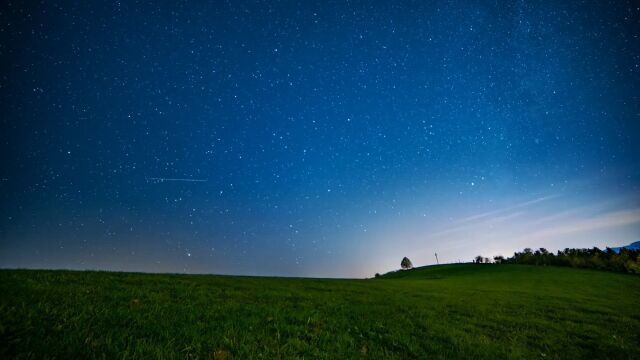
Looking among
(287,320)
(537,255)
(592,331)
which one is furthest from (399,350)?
(537,255)

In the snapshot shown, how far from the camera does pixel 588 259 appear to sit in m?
79.8

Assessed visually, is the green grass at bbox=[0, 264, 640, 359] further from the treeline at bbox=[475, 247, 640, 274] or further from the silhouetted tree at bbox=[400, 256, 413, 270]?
the silhouetted tree at bbox=[400, 256, 413, 270]

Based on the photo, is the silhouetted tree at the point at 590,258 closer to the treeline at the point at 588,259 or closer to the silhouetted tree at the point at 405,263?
the treeline at the point at 588,259

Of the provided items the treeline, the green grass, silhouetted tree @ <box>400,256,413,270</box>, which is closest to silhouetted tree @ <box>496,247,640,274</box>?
the treeline

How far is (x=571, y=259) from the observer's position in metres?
82.9

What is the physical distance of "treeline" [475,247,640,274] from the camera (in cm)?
7000

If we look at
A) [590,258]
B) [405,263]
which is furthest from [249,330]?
[405,263]

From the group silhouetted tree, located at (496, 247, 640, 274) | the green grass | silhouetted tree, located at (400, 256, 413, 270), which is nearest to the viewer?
the green grass

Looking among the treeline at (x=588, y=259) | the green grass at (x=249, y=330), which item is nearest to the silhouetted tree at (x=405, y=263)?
the treeline at (x=588, y=259)

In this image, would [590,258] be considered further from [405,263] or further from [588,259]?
[405,263]

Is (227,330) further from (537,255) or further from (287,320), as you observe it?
(537,255)

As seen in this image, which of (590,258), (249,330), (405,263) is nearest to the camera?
(249,330)

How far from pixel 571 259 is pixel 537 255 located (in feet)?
47.6

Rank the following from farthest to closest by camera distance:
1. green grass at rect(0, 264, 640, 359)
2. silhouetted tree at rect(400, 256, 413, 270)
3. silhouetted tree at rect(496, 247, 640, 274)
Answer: silhouetted tree at rect(400, 256, 413, 270) < silhouetted tree at rect(496, 247, 640, 274) < green grass at rect(0, 264, 640, 359)
